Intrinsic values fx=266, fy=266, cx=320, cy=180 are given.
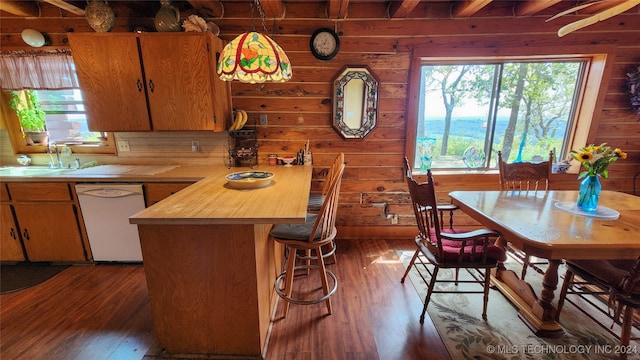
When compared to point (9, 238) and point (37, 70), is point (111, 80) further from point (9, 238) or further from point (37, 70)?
point (9, 238)

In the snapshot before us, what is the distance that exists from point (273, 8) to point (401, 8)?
3.67 ft

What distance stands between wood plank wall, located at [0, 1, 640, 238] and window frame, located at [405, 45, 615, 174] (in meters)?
0.06

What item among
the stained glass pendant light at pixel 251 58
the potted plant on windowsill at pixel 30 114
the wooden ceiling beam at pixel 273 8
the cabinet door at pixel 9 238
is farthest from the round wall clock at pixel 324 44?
the cabinet door at pixel 9 238

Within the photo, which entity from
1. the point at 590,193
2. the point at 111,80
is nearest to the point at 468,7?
the point at 590,193

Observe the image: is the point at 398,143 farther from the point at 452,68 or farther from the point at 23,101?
the point at 23,101

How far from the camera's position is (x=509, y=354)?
1.55 metres

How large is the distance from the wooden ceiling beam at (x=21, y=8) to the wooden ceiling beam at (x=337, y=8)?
107 inches

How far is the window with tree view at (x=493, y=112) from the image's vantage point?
109 inches

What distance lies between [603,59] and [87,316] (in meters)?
4.94

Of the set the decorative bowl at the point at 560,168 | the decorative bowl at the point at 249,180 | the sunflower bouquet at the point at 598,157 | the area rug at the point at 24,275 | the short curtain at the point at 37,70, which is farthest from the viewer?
the decorative bowl at the point at 560,168

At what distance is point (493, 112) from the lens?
2.84 metres

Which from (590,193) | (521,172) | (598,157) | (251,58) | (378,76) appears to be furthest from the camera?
(378,76)

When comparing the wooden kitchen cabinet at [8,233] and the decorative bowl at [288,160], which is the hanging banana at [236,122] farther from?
the wooden kitchen cabinet at [8,233]

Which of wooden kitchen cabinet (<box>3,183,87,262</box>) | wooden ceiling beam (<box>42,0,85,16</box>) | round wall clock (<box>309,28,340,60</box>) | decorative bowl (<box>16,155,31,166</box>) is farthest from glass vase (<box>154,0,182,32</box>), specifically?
decorative bowl (<box>16,155,31,166</box>)
